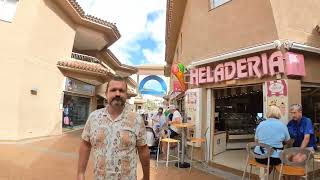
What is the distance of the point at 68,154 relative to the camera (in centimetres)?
1108

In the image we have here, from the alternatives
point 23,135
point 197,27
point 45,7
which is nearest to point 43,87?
point 23,135

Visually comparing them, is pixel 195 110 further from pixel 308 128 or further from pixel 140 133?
pixel 140 133

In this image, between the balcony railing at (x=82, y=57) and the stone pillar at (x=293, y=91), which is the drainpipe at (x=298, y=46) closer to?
the stone pillar at (x=293, y=91)

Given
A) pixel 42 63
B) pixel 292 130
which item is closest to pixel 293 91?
pixel 292 130

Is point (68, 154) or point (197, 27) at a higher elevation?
point (197, 27)

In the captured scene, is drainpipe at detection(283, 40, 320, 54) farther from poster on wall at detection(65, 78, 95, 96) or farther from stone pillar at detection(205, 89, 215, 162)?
poster on wall at detection(65, 78, 95, 96)

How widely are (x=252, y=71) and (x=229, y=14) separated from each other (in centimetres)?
207

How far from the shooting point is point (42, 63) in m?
15.8

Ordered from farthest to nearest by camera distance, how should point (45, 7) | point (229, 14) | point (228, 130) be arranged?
point (45, 7) < point (228, 130) < point (229, 14)

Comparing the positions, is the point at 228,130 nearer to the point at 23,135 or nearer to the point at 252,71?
the point at 252,71

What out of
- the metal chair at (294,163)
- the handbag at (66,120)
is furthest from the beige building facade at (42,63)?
the metal chair at (294,163)

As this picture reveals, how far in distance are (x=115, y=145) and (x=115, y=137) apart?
0.07 m

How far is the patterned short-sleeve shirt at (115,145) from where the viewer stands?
2.85 meters

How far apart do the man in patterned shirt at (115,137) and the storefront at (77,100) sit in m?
15.7
